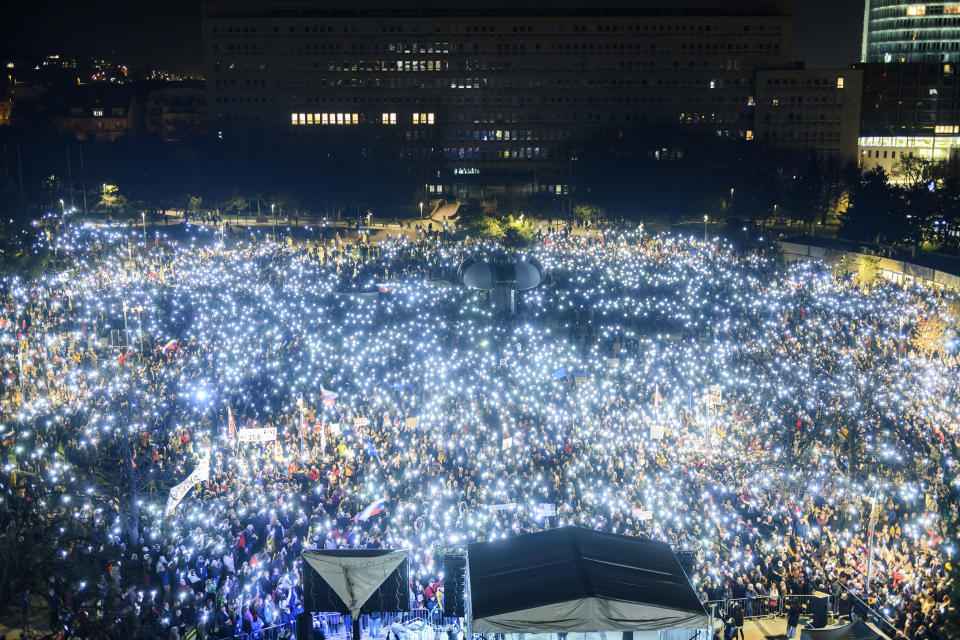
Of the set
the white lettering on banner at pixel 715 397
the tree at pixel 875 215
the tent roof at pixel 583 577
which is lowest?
the white lettering on banner at pixel 715 397

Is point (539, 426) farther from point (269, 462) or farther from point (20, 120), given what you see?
point (20, 120)

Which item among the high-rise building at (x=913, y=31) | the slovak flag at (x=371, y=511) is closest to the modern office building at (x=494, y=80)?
the high-rise building at (x=913, y=31)

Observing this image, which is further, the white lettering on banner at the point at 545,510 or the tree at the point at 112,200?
the tree at the point at 112,200

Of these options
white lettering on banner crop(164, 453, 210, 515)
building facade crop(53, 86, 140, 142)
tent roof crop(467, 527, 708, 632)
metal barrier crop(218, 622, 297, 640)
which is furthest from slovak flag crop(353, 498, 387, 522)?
building facade crop(53, 86, 140, 142)

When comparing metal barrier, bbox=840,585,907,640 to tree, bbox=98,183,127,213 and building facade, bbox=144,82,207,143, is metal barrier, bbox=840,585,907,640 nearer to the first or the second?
tree, bbox=98,183,127,213

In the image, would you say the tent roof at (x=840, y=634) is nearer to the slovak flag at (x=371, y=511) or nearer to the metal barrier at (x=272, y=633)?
the metal barrier at (x=272, y=633)

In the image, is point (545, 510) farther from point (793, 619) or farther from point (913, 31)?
point (913, 31)
